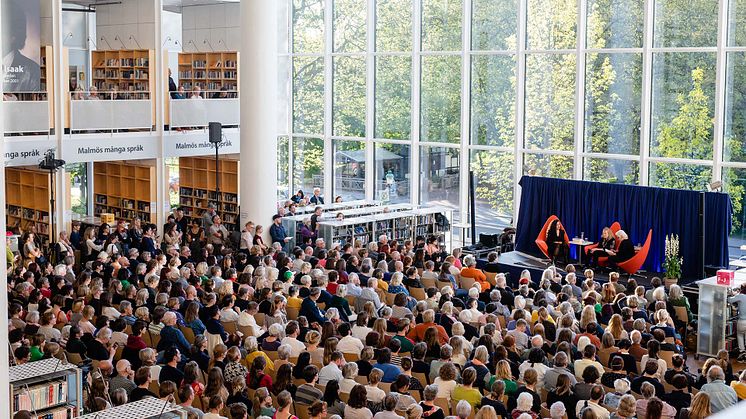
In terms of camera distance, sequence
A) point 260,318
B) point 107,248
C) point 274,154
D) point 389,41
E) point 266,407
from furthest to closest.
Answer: point 389,41 < point 274,154 < point 107,248 < point 260,318 < point 266,407

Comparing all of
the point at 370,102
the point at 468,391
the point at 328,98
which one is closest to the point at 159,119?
the point at 328,98

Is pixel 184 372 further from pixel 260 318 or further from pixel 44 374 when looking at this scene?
pixel 260 318

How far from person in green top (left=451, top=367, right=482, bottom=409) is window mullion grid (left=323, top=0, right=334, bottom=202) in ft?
49.8

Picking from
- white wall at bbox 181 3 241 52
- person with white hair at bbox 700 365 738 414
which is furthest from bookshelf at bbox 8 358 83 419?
white wall at bbox 181 3 241 52

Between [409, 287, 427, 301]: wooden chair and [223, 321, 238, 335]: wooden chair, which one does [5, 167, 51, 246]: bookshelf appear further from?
[223, 321, 238, 335]: wooden chair

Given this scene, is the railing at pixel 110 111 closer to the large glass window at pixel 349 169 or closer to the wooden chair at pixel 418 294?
the large glass window at pixel 349 169

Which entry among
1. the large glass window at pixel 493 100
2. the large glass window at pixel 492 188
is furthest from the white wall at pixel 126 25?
the large glass window at pixel 492 188

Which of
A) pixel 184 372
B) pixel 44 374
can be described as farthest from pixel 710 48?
pixel 44 374

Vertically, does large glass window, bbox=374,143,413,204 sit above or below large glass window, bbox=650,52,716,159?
below

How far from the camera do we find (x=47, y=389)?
7.05 metres

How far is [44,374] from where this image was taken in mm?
7016

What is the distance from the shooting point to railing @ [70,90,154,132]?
1858 centimetres

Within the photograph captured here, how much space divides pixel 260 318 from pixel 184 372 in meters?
2.73

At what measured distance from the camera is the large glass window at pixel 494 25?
1936cm
